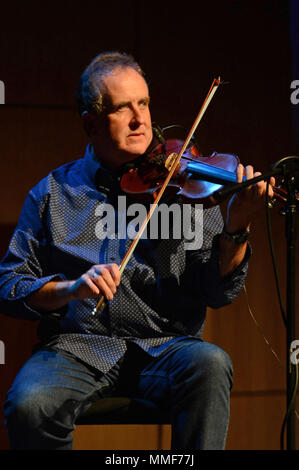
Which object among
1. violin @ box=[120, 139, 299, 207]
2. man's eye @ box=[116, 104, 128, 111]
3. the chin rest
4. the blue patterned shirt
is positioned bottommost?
the chin rest

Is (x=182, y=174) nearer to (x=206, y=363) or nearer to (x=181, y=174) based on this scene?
(x=181, y=174)

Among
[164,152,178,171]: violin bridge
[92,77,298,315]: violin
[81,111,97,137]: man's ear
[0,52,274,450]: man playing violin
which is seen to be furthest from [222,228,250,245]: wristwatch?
[81,111,97,137]: man's ear

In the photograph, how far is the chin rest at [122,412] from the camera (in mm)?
1601

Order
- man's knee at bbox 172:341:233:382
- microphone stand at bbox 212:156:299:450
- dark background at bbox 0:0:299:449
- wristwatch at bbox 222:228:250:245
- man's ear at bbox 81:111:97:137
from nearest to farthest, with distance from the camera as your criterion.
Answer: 1. microphone stand at bbox 212:156:299:450
2. man's knee at bbox 172:341:233:382
3. wristwatch at bbox 222:228:250:245
4. man's ear at bbox 81:111:97:137
5. dark background at bbox 0:0:299:449

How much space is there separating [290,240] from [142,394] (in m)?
0.61

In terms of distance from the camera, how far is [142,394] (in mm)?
1703

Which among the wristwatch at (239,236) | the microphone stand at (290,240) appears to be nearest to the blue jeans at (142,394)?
the microphone stand at (290,240)

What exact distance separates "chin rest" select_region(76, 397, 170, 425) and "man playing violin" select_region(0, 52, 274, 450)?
0.08ft

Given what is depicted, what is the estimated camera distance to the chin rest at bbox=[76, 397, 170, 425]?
1.60 meters

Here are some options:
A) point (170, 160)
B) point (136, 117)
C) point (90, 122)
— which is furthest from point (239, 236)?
point (90, 122)

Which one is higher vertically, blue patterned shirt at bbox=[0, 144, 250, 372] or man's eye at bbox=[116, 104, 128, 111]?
man's eye at bbox=[116, 104, 128, 111]

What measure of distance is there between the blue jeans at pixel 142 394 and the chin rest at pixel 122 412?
0.02 meters

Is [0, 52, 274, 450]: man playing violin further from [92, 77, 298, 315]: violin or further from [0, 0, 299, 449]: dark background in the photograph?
[0, 0, 299, 449]: dark background
